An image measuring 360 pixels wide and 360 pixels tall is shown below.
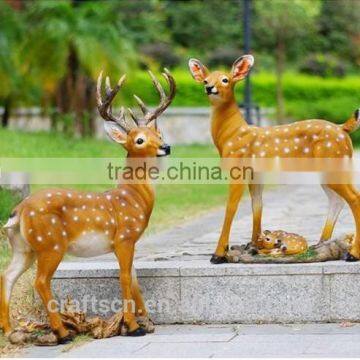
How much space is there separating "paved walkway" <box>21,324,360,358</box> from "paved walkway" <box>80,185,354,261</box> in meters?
1.31

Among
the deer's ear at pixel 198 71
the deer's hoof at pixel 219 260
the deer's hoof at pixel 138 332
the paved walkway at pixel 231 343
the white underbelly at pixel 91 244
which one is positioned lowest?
the paved walkway at pixel 231 343

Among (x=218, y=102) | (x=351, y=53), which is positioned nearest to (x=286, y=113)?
(x=351, y=53)

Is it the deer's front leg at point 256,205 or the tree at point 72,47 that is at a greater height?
the tree at point 72,47

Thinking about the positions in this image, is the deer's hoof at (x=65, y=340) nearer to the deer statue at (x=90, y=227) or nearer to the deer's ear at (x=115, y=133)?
the deer statue at (x=90, y=227)

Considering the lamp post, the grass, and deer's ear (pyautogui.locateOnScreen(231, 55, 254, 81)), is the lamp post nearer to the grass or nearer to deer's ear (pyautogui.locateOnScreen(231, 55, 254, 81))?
the grass

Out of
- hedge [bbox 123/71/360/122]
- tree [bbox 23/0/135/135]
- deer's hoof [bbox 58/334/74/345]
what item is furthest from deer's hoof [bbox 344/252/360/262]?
hedge [bbox 123/71/360/122]

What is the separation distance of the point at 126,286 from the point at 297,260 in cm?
141

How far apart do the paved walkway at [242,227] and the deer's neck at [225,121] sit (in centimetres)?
113

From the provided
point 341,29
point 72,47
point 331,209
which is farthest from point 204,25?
point 331,209

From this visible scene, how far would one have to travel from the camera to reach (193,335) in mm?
8492

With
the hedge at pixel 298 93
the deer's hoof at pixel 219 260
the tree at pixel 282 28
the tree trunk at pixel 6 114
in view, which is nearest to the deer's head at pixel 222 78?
the deer's hoof at pixel 219 260

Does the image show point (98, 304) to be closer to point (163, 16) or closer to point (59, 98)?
point (59, 98)

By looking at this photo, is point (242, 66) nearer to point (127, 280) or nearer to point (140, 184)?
point (140, 184)

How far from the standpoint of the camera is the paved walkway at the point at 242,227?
36.4ft
